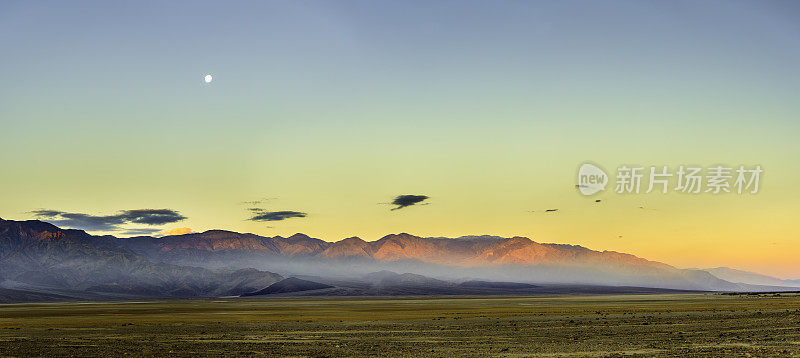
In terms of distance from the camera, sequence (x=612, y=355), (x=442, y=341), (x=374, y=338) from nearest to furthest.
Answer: (x=612, y=355) → (x=442, y=341) → (x=374, y=338)

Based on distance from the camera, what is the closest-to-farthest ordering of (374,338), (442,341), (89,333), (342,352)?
(342,352), (442,341), (374,338), (89,333)

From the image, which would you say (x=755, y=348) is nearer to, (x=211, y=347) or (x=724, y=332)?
(x=724, y=332)

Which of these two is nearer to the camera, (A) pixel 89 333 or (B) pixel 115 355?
(B) pixel 115 355

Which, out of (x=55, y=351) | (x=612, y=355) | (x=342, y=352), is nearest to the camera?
(x=612, y=355)

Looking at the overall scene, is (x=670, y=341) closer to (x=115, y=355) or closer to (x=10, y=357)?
(x=115, y=355)

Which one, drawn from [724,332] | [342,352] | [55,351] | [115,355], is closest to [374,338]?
[342,352]

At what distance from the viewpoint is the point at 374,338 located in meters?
45.2

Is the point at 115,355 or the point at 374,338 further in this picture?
the point at 374,338

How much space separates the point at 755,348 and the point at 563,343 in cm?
971

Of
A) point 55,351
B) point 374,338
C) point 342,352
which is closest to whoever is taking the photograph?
point 342,352

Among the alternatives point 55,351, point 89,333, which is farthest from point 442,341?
point 89,333

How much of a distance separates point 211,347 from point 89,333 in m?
19.7

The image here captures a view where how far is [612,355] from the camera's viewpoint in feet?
105

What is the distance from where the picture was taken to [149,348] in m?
40.4
